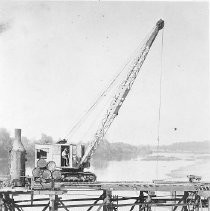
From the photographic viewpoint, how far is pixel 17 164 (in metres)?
19.6

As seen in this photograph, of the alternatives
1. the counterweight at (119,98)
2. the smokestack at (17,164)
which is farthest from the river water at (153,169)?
the smokestack at (17,164)

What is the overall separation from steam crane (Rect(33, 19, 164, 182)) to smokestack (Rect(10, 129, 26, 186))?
0.94m

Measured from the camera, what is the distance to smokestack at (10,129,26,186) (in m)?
19.4

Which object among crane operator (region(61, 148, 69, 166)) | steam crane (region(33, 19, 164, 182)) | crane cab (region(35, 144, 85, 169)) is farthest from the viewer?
crane operator (region(61, 148, 69, 166))

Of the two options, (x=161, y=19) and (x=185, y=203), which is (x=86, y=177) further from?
(x=161, y=19)

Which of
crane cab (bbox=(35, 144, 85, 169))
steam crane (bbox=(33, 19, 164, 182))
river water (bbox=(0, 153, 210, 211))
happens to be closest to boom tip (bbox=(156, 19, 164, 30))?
steam crane (bbox=(33, 19, 164, 182))

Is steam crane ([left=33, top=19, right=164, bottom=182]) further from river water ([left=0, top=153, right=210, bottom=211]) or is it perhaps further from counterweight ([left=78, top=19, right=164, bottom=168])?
river water ([left=0, top=153, right=210, bottom=211])

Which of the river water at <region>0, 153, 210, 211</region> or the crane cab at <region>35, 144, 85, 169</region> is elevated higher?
the crane cab at <region>35, 144, 85, 169</region>

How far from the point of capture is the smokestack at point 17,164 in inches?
764

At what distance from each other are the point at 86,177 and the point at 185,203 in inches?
387

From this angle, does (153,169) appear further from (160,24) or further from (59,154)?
(59,154)

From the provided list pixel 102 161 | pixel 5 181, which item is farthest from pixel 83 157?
pixel 102 161

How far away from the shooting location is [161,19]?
110ft

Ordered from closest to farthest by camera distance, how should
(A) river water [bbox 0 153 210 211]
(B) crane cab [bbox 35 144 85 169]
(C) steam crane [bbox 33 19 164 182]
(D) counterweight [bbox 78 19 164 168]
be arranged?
(C) steam crane [bbox 33 19 164 182]
(B) crane cab [bbox 35 144 85 169]
(D) counterweight [bbox 78 19 164 168]
(A) river water [bbox 0 153 210 211]
